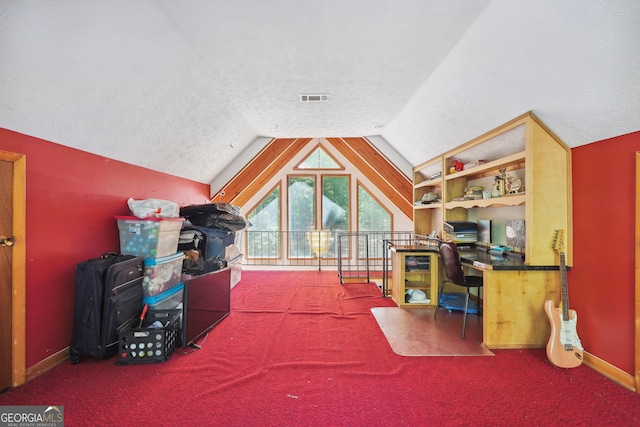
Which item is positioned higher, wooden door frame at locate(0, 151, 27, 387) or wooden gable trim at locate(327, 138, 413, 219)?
wooden gable trim at locate(327, 138, 413, 219)

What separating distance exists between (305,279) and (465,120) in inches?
141

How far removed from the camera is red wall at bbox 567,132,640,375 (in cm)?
190

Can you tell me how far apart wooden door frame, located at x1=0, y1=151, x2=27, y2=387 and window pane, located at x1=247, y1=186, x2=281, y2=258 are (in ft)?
13.9

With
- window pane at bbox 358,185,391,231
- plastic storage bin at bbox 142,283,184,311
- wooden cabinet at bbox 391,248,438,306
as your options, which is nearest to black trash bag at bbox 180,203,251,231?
plastic storage bin at bbox 142,283,184,311

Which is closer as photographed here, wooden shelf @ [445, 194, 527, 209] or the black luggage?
the black luggage

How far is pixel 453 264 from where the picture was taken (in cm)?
274

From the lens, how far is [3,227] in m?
1.76

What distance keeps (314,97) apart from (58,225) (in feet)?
9.42

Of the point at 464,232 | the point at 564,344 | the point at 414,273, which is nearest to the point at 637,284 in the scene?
the point at 564,344

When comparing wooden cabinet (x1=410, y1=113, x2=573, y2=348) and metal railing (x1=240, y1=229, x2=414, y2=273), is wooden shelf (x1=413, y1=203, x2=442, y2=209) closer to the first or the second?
metal railing (x1=240, y1=229, x2=414, y2=273)

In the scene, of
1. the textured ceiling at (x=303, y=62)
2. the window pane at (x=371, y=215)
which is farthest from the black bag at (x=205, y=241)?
the window pane at (x=371, y=215)

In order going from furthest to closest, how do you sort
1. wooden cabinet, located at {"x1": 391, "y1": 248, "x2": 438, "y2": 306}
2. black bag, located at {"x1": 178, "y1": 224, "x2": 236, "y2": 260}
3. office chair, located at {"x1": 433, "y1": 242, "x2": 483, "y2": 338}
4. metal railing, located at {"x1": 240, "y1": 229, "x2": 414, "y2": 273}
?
metal railing, located at {"x1": 240, "y1": 229, "x2": 414, "y2": 273}
wooden cabinet, located at {"x1": 391, "y1": 248, "x2": 438, "y2": 306}
black bag, located at {"x1": 178, "y1": 224, "x2": 236, "y2": 260}
office chair, located at {"x1": 433, "y1": 242, "x2": 483, "y2": 338}

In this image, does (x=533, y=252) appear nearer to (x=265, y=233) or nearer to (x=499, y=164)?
(x=499, y=164)

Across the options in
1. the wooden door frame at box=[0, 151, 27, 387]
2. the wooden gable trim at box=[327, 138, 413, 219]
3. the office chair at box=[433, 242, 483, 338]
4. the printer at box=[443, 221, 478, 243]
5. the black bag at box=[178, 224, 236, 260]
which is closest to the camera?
the wooden door frame at box=[0, 151, 27, 387]
